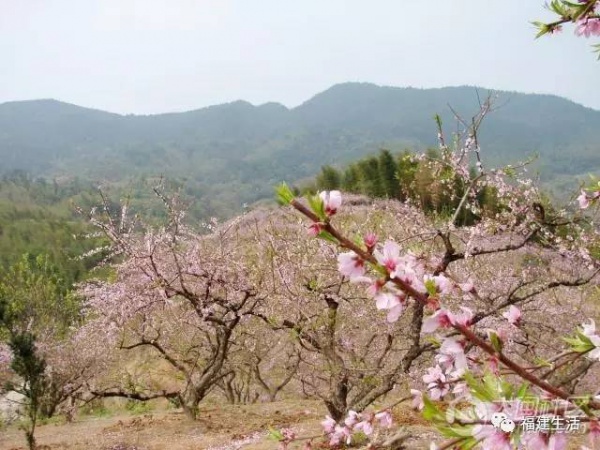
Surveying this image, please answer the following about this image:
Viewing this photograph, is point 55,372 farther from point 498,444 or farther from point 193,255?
point 498,444

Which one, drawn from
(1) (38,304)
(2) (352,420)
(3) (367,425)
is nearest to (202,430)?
(2) (352,420)

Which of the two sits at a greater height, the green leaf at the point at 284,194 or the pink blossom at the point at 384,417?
the green leaf at the point at 284,194

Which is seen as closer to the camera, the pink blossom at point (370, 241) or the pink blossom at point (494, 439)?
the pink blossom at point (494, 439)

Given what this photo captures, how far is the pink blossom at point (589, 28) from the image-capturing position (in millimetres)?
2519

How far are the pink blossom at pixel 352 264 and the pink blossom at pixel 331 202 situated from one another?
0.45 ft

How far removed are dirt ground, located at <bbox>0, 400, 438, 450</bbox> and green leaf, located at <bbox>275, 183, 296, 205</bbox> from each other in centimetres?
898

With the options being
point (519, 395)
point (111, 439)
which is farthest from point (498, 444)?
point (111, 439)

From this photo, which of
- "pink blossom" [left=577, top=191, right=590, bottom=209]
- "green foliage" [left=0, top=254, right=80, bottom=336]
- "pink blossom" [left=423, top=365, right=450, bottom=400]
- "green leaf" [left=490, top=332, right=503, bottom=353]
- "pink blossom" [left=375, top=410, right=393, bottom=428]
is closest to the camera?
"green leaf" [left=490, top=332, right=503, bottom=353]

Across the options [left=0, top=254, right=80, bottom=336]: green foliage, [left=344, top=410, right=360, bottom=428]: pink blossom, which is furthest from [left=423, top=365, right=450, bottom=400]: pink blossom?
[left=0, top=254, right=80, bottom=336]: green foliage

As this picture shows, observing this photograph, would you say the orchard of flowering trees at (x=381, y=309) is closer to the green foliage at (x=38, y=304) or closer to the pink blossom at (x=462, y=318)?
the pink blossom at (x=462, y=318)

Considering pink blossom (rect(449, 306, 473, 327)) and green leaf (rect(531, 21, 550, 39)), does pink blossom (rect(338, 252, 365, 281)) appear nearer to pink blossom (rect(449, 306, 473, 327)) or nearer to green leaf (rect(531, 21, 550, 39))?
pink blossom (rect(449, 306, 473, 327))

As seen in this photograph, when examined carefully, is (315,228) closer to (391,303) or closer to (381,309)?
(391,303)

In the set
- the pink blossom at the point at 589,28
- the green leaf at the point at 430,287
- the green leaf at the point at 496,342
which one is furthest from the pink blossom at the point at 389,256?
the pink blossom at the point at 589,28

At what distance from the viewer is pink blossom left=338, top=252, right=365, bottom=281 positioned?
1.51 metres
